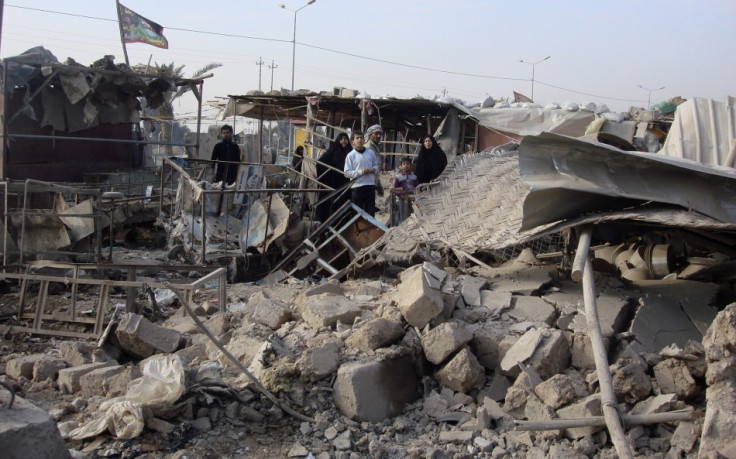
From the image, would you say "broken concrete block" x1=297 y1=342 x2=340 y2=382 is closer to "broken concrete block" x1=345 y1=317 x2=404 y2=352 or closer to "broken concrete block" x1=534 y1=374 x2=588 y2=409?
"broken concrete block" x1=345 y1=317 x2=404 y2=352

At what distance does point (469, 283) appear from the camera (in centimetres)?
487

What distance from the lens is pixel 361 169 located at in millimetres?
8430

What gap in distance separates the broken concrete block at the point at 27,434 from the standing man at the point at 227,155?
692cm

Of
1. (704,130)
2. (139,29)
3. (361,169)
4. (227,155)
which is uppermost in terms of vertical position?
(139,29)

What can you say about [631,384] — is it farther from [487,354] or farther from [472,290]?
[472,290]

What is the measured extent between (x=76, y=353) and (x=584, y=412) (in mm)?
3302

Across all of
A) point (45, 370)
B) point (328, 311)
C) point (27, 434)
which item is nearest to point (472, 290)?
point (328, 311)

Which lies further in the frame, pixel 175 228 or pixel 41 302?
pixel 175 228

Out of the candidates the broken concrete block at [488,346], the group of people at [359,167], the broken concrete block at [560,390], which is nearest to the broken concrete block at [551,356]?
the broken concrete block at [560,390]

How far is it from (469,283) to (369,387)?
4.28ft

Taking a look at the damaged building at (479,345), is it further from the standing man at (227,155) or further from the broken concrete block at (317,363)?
the standing man at (227,155)

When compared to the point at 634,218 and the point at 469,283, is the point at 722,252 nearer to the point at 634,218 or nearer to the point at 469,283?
the point at 634,218

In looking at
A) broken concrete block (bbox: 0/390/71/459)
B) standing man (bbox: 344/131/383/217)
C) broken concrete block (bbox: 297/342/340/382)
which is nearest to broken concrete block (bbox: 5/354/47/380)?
broken concrete block (bbox: 0/390/71/459)

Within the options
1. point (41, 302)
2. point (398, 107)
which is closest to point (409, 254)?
point (41, 302)
